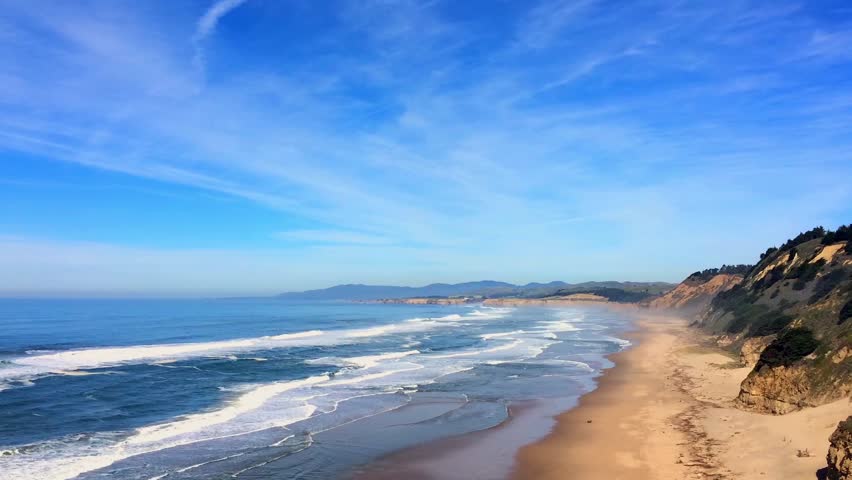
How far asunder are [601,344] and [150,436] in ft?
129

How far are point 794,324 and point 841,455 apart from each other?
15.3 metres

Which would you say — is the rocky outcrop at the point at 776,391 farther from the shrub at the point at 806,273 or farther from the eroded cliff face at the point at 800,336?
the shrub at the point at 806,273

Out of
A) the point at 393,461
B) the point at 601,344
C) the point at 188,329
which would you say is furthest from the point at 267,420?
the point at 188,329

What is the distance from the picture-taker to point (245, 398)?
78.4 feet

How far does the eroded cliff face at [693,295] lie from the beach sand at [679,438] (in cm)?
5682

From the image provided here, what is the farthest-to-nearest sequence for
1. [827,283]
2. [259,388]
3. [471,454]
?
[827,283], [259,388], [471,454]

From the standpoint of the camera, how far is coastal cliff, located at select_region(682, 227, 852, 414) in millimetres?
16547

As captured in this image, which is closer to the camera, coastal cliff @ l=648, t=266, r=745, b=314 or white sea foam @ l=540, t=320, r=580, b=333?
white sea foam @ l=540, t=320, r=580, b=333

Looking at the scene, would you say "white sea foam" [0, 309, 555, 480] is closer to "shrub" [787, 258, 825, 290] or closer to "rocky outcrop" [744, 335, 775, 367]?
"rocky outcrop" [744, 335, 775, 367]

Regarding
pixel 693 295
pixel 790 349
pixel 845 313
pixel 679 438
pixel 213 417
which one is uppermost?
pixel 845 313

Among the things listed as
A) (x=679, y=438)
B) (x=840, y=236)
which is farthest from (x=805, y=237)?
(x=679, y=438)

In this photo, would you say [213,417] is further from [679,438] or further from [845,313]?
[845,313]

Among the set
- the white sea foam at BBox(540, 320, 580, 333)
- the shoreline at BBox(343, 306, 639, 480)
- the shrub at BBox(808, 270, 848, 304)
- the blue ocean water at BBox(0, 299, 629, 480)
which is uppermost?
the shrub at BBox(808, 270, 848, 304)

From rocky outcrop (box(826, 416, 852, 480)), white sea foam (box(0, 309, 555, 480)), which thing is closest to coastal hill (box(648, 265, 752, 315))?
white sea foam (box(0, 309, 555, 480))
